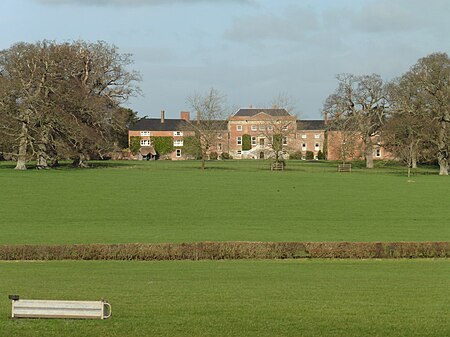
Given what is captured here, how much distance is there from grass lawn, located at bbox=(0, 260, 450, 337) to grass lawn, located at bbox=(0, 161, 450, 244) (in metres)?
8.82

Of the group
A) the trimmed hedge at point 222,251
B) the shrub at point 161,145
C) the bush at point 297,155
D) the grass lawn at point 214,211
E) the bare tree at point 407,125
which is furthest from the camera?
the shrub at point 161,145

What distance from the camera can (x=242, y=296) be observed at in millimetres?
11828

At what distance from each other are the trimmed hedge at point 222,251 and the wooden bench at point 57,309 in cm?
1125

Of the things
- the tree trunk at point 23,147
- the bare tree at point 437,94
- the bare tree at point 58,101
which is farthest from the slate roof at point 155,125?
the bare tree at point 437,94

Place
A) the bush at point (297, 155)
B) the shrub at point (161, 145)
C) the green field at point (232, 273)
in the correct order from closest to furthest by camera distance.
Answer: the green field at point (232, 273)
the bush at point (297, 155)
the shrub at point (161, 145)

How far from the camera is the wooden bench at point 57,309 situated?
29.5 feet

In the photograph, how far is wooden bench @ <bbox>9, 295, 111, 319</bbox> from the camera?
8.98 m

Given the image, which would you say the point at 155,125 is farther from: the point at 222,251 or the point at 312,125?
the point at 222,251

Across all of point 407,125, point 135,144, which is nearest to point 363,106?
point 407,125

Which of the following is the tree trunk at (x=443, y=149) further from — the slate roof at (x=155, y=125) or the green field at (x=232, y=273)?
the slate roof at (x=155, y=125)

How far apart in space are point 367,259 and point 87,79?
75736 mm

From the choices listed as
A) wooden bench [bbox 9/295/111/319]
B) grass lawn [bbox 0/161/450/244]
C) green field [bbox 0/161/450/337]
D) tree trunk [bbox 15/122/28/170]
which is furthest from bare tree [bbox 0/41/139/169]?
wooden bench [bbox 9/295/111/319]

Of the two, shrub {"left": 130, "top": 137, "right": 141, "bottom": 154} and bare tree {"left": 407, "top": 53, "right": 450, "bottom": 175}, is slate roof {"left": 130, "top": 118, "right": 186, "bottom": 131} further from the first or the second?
bare tree {"left": 407, "top": 53, "right": 450, "bottom": 175}

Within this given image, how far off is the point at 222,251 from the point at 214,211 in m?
17.9
